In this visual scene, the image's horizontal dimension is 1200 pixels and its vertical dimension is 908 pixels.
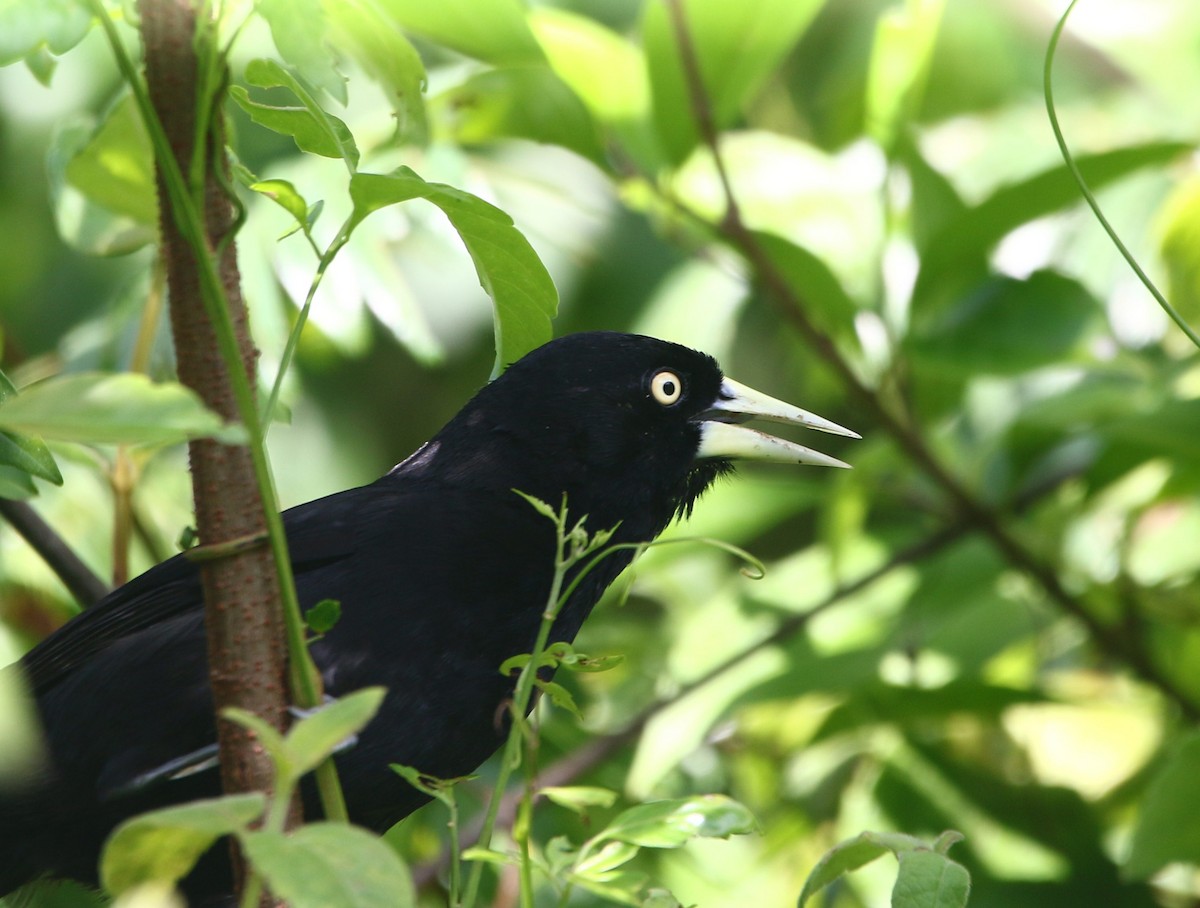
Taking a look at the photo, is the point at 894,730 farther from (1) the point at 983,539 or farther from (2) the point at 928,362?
(2) the point at 928,362

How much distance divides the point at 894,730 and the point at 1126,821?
0.53 m

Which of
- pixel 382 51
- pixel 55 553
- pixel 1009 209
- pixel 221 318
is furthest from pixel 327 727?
pixel 1009 209

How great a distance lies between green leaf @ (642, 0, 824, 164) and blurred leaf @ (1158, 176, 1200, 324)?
2.74 feet

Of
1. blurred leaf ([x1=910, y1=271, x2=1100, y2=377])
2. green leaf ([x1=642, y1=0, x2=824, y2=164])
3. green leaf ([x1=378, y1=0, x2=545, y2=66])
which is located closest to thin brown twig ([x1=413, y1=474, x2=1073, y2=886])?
blurred leaf ([x1=910, y1=271, x2=1100, y2=377])

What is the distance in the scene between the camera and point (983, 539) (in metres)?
3.19

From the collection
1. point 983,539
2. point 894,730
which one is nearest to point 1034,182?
point 983,539

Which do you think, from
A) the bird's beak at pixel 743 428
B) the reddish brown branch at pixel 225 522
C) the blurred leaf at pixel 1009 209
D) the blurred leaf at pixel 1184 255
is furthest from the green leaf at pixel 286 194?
the blurred leaf at pixel 1184 255

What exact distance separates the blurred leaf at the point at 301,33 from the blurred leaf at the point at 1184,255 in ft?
6.73

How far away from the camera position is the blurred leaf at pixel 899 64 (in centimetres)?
277

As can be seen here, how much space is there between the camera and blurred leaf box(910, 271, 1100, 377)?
2777 mm

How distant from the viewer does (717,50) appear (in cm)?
278

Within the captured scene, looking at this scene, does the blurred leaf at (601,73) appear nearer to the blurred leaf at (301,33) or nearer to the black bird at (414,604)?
the black bird at (414,604)

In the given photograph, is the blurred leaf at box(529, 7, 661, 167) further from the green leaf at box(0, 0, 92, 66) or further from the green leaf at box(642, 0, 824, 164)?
the green leaf at box(0, 0, 92, 66)

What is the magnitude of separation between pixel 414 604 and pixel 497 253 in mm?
648
